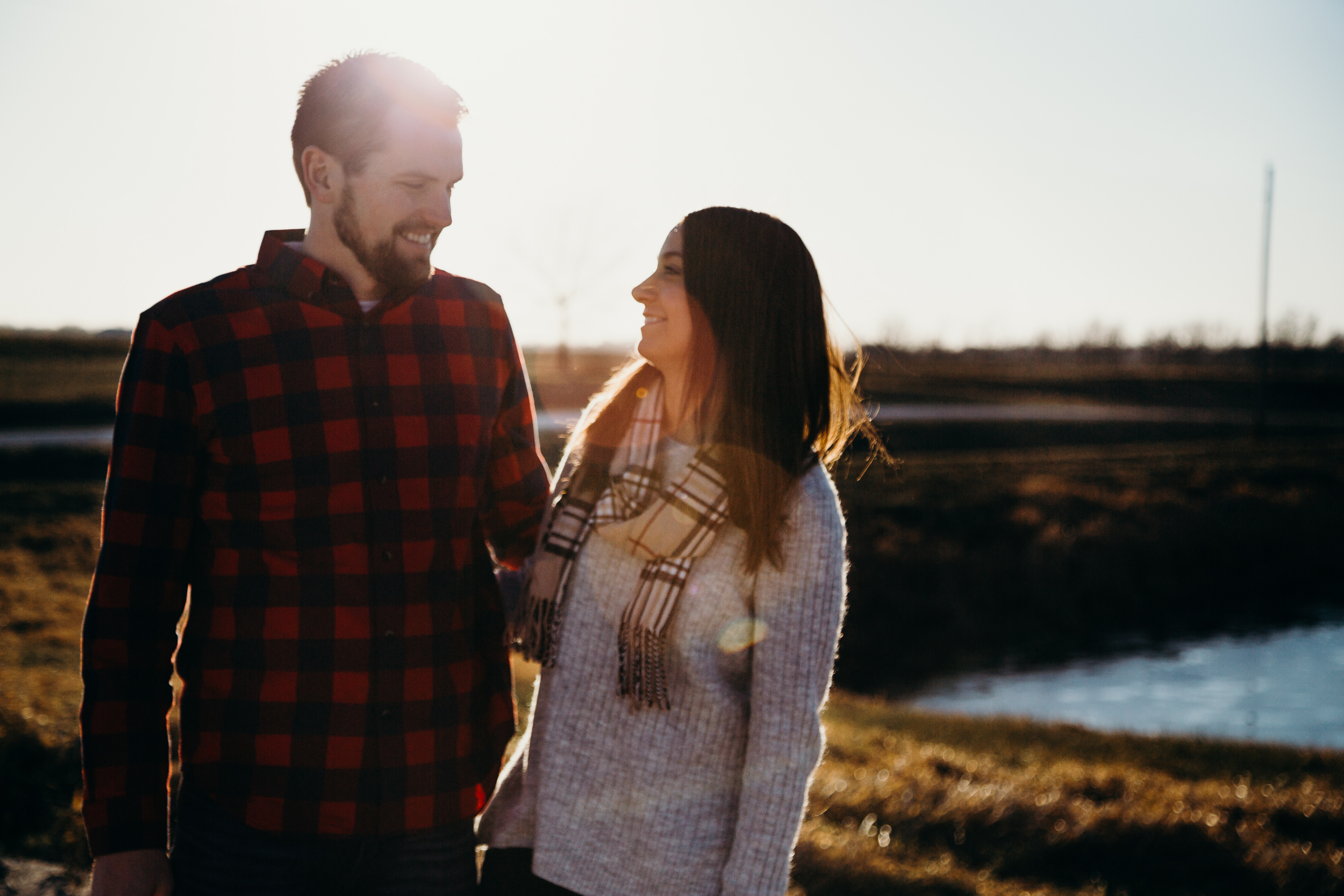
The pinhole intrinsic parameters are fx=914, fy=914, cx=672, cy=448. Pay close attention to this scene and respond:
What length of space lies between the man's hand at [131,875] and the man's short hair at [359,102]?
4.25 feet

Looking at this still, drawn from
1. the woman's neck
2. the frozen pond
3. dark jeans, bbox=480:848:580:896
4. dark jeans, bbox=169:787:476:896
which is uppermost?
the woman's neck

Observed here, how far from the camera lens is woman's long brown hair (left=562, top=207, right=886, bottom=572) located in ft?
5.65

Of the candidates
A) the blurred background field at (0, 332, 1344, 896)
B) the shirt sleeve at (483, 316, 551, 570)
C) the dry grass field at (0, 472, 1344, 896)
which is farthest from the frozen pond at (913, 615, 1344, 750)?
the shirt sleeve at (483, 316, 551, 570)

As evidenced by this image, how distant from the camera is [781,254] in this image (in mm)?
1780

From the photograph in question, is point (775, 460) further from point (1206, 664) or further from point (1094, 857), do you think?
point (1206, 664)

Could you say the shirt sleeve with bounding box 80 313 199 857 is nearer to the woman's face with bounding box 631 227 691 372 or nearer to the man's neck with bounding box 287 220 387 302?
the man's neck with bounding box 287 220 387 302

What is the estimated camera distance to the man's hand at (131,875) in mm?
1562

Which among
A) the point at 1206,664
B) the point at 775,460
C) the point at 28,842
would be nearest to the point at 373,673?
the point at 775,460

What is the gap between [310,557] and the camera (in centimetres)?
170

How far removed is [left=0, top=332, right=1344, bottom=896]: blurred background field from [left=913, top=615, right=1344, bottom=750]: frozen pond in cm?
43

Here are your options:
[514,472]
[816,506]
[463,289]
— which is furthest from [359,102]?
[816,506]

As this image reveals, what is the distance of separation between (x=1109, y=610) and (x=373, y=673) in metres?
16.6

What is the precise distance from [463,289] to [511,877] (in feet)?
4.00

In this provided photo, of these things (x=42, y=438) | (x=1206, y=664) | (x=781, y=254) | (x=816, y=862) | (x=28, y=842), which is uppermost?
(x=781, y=254)
